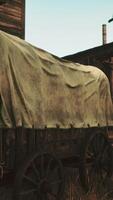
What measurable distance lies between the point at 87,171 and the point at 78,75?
231 cm

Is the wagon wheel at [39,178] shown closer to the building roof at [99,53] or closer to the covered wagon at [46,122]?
the covered wagon at [46,122]

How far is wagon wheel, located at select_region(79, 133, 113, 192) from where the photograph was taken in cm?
910

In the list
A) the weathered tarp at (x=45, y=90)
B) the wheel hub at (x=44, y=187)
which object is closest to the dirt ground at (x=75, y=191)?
the wheel hub at (x=44, y=187)

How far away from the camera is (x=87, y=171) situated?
959 cm

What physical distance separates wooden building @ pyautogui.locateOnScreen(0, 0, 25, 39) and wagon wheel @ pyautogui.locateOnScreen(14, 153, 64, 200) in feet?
22.2

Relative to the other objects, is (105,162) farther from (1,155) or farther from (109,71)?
(109,71)

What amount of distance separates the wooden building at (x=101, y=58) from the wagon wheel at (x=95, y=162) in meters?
5.18

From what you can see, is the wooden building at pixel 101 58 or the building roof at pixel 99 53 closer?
the building roof at pixel 99 53

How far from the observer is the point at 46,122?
7891mm

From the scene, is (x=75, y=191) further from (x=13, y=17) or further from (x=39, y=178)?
(x=13, y=17)

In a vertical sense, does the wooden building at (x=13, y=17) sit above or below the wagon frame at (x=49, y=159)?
above

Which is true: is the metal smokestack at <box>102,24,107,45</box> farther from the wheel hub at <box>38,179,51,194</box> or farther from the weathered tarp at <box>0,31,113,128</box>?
the wheel hub at <box>38,179,51,194</box>

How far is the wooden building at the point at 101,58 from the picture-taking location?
14601 millimetres

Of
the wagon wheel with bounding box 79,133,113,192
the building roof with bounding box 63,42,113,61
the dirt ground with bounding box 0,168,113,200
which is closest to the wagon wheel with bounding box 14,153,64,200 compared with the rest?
the dirt ground with bounding box 0,168,113,200
